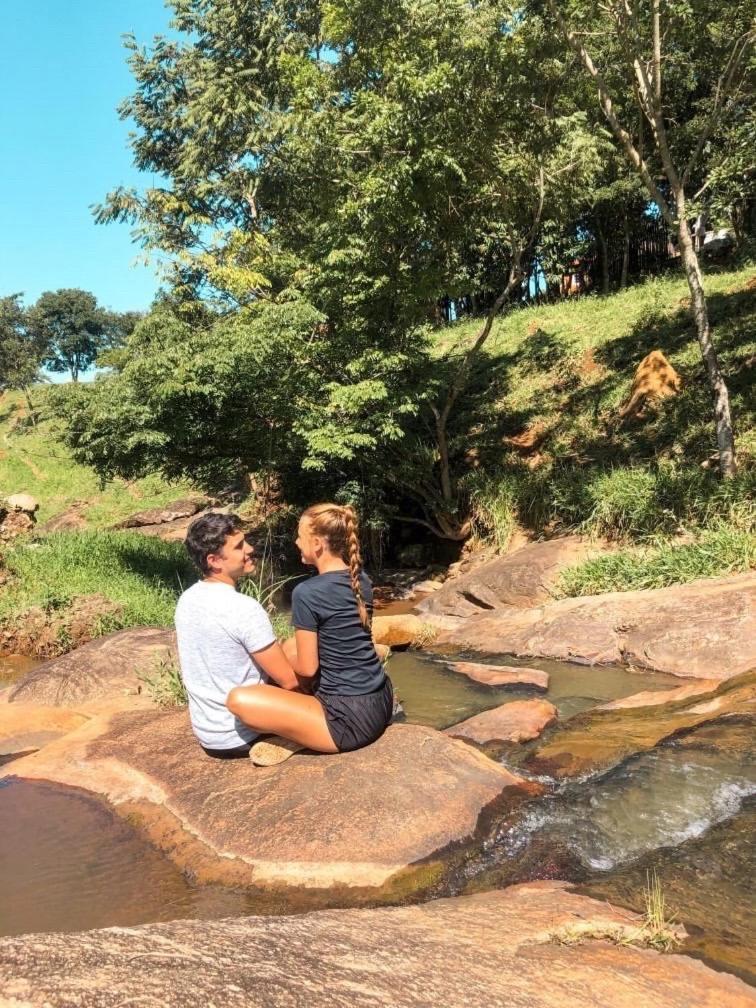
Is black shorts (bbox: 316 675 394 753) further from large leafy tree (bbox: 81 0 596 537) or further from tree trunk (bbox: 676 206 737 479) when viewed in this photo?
tree trunk (bbox: 676 206 737 479)

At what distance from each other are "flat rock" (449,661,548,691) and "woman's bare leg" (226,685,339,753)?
13.2ft

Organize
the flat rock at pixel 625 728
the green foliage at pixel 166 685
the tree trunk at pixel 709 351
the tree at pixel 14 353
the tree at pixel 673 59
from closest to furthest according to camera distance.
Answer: the flat rock at pixel 625 728 → the green foliage at pixel 166 685 → the tree at pixel 673 59 → the tree trunk at pixel 709 351 → the tree at pixel 14 353

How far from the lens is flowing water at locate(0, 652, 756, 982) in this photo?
3172 millimetres

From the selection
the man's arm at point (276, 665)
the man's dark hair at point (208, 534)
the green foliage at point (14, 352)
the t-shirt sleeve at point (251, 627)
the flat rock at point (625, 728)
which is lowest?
the flat rock at point (625, 728)

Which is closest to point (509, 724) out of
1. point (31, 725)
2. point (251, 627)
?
point (251, 627)

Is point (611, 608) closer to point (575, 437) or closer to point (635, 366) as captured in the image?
point (575, 437)

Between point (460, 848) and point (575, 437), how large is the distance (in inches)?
514

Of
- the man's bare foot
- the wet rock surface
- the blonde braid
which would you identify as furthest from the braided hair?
the wet rock surface

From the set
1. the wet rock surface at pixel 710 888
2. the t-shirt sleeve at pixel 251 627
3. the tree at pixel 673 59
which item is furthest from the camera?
the tree at pixel 673 59

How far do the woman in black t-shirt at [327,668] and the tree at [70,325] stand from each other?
5943cm

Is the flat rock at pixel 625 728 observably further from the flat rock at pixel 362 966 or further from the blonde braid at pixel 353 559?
the flat rock at pixel 362 966

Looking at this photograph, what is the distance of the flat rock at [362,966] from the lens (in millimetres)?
1944

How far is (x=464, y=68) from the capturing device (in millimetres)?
11570

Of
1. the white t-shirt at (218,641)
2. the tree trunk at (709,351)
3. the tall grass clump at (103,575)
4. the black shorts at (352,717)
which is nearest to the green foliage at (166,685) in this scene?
the white t-shirt at (218,641)
